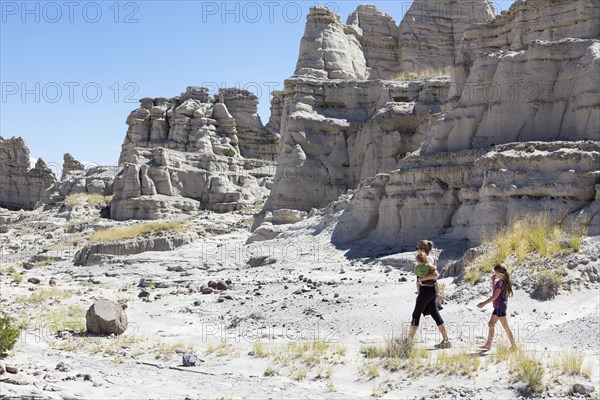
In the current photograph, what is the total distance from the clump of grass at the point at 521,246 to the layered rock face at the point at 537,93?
15.6 feet

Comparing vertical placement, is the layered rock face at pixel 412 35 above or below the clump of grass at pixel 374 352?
above

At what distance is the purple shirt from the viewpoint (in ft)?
32.2

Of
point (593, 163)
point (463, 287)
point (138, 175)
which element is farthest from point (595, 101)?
point (138, 175)

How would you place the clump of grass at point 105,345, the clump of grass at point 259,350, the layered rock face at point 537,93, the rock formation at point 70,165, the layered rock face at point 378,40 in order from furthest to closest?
the rock formation at point 70,165 → the layered rock face at point 378,40 → the layered rock face at point 537,93 → the clump of grass at point 105,345 → the clump of grass at point 259,350

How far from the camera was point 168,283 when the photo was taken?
2020 centimetres

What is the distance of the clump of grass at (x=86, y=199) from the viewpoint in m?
43.4

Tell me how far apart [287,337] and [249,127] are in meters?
44.4

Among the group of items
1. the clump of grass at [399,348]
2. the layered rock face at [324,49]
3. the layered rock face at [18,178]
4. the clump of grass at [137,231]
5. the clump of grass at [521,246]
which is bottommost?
the clump of grass at [399,348]

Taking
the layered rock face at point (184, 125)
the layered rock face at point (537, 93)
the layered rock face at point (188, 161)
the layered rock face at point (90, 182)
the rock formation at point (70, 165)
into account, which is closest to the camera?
the layered rock face at point (537, 93)

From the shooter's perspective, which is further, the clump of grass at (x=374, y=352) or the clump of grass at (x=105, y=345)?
the clump of grass at (x=105, y=345)

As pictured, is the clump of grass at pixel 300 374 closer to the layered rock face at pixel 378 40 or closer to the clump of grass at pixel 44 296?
the clump of grass at pixel 44 296

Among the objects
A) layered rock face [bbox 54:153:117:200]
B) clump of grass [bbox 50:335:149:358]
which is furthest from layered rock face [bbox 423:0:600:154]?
layered rock face [bbox 54:153:117:200]

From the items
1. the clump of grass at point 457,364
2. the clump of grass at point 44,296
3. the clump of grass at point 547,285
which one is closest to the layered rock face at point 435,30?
the clump of grass at point 44,296

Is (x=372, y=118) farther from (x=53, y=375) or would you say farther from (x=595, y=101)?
(x=53, y=375)
